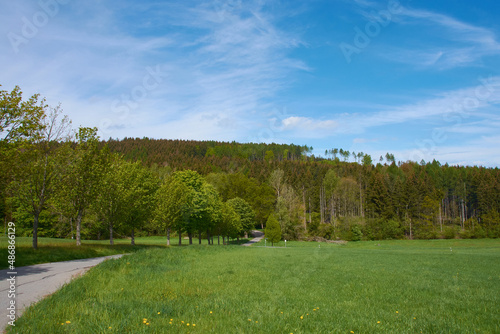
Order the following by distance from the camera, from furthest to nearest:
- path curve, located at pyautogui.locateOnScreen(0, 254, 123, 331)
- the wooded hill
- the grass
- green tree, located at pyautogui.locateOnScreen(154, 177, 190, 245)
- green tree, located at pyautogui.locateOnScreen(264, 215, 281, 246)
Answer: the wooded hill
green tree, located at pyautogui.locateOnScreen(264, 215, 281, 246)
green tree, located at pyautogui.locateOnScreen(154, 177, 190, 245)
path curve, located at pyautogui.locateOnScreen(0, 254, 123, 331)
the grass

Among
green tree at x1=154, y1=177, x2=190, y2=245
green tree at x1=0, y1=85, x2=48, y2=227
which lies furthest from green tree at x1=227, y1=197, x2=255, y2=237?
green tree at x1=0, y1=85, x2=48, y2=227

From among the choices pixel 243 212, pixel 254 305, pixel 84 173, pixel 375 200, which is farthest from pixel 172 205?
pixel 375 200

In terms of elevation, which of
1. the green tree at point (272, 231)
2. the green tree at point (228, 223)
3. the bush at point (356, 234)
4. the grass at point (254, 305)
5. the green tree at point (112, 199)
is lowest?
the bush at point (356, 234)

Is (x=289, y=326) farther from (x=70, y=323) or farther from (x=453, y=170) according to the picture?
(x=453, y=170)

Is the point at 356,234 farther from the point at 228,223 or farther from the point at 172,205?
the point at 172,205

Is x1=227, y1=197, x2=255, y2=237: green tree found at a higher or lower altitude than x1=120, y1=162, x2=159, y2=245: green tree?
lower

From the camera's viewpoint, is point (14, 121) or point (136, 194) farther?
point (136, 194)

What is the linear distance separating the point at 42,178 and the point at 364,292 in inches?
913

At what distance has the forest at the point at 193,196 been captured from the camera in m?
23.2

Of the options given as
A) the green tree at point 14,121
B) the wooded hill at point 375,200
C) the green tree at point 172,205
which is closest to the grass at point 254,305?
the green tree at point 14,121

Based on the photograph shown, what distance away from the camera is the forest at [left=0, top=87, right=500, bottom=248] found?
23.2 m

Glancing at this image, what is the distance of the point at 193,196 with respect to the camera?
48.9 metres

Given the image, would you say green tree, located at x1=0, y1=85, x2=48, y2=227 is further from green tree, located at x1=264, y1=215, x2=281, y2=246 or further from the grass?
green tree, located at x1=264, y1=215, x2=281, y2=246

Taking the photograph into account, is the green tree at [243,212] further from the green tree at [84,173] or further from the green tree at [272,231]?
the green tree at [84,173]
